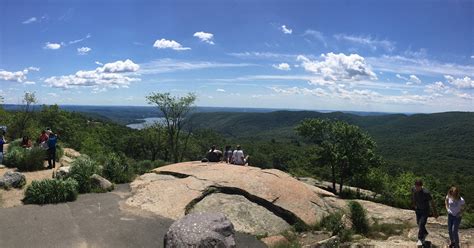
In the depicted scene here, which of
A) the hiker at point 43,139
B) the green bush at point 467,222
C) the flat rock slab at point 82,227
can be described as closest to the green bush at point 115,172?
the flat rock slab at point 82,227

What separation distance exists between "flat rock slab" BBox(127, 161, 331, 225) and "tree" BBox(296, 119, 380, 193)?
20752 mm

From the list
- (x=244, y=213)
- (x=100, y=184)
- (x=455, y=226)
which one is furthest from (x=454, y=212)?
(x=100, y=184)

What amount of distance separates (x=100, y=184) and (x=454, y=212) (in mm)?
14640

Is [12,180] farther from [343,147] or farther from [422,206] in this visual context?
[343,147]

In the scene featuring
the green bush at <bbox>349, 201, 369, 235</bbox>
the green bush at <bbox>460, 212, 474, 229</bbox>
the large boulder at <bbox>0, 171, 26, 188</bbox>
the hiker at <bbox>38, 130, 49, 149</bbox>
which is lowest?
the green bush at <bbox>460, 212, 474, 229</bbox>

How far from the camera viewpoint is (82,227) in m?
12.7

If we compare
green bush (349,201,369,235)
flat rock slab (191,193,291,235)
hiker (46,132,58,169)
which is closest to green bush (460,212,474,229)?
green bush (349,201,369,235)

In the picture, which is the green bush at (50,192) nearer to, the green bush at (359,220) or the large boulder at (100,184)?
the large boulder at (100,184)

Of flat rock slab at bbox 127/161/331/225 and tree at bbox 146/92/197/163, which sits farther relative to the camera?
tree at bbox 146/92/197/163

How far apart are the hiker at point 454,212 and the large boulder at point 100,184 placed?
46.6ft

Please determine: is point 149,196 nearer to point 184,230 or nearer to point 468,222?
point 184,230

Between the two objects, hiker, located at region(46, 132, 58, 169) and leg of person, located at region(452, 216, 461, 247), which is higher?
hiker, located at region(46, 132, 58, 169)

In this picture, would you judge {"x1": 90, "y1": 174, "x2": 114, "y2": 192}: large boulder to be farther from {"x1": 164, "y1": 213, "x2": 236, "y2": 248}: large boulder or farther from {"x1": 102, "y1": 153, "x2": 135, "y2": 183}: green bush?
{"x1": 164, "y1": 213, "x2": 236, "y2": 248}: large boulder

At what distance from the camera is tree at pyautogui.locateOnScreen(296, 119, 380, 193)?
3759 cm
